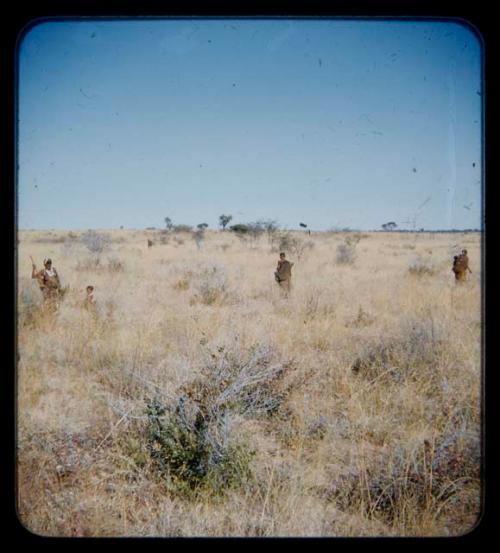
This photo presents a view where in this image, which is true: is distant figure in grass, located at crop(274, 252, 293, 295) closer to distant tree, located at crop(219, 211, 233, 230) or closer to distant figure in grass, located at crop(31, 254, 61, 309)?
distant figure in grass, located at crop(31, 254, 61, 309)

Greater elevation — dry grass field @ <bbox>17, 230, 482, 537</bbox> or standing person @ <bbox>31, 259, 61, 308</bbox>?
standing person @ <bbox>31, 259, 61, 308</bbox>

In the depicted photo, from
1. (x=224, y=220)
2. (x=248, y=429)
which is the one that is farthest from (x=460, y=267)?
(x=224, y=220)

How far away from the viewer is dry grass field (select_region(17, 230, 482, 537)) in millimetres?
2348

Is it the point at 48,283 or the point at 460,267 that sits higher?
the point at 460,267

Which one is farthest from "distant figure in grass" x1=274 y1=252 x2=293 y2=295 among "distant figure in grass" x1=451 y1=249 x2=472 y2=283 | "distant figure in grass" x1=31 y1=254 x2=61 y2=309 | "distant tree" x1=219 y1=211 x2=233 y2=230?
"distant tree" x1=219 y1=211 x2=233 y2=230

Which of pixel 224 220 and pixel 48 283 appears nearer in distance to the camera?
pixel 48 283

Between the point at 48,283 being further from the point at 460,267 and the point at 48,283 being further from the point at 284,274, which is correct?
the point at 460,267

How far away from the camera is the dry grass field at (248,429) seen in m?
2.35

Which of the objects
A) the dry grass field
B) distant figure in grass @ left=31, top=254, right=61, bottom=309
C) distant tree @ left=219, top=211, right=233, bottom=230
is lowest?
the dry grass field

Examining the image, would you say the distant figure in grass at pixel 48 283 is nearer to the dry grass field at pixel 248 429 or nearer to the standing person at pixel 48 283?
the standing person at pixel 48 283

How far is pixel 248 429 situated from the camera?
3.13 metres

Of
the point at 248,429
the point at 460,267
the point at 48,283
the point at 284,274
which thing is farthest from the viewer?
the point at 460,267

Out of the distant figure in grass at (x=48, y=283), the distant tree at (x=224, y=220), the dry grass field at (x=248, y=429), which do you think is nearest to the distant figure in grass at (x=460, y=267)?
the dry grass field at (x=248, y=429)
